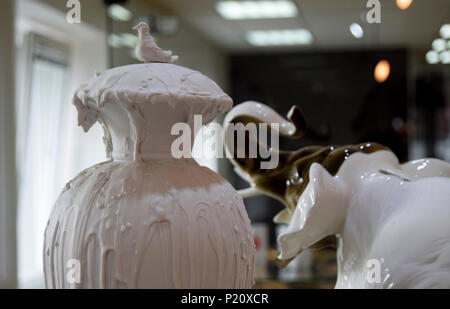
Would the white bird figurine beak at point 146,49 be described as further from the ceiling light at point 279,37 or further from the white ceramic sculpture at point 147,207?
the ceiling light at point 279,37

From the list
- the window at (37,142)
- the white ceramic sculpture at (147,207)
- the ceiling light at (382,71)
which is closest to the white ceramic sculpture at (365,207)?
the white ceramic sculpture at (147,207)

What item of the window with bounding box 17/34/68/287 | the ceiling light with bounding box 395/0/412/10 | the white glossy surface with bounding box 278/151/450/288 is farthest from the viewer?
the window with bounding box 17/34/68/287

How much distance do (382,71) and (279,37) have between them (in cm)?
21

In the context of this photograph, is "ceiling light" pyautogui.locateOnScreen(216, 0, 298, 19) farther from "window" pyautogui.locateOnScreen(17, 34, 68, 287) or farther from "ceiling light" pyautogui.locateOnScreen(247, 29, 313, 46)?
"window" pyautogui.locateOnScreen(17, 34, 68, 287)

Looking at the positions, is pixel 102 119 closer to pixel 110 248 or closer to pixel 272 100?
pixel 110 248

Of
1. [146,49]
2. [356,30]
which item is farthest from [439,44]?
[146,49]

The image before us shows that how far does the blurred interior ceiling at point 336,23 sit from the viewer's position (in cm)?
77

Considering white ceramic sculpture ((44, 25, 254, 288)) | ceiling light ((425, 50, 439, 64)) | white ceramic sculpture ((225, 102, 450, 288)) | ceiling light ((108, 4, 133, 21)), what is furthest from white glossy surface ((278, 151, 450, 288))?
ceiling light ((108, 4, 133, 21))

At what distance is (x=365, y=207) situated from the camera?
635 mm

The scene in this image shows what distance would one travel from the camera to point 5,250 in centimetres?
140

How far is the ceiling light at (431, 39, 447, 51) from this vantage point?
782mm

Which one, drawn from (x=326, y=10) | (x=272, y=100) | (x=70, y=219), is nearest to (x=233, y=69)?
(x=272, y=100)

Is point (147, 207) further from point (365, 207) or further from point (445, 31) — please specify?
point (445, 31)

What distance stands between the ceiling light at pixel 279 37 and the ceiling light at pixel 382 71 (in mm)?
137
